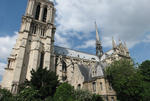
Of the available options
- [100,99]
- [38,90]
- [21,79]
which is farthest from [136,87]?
[21,79]

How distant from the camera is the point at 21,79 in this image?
93.7 ft

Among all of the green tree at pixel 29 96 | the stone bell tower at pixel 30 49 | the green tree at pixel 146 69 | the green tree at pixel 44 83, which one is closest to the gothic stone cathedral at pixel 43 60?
the stone bell tower at pixel 30 49

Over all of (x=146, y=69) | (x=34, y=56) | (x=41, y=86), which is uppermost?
(x=34, y=56)

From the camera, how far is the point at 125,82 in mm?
19422

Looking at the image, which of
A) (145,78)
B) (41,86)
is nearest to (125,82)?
(145,78)

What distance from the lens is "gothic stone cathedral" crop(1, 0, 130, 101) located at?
22.7 metres

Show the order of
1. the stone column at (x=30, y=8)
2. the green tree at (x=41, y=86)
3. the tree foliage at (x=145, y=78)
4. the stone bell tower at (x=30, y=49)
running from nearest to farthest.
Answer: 1. the tree foliage at (x=145, y=78)
2. the green tree at (x=41, y=86)
3. the stone bell tower at (x=30, y=49)
4. the stone column at (x=30, y=8)

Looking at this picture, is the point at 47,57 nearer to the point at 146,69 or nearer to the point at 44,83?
the point at 44,83

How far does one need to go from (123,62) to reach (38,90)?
17.3 meters

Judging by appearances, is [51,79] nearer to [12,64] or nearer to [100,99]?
[100,99]

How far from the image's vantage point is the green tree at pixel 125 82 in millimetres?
19203

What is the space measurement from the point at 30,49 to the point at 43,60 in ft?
16.8

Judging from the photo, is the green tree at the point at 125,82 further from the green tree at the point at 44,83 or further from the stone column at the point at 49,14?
the stone column at the point at 49,14

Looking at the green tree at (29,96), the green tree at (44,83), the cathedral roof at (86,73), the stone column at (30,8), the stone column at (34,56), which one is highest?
the stone column at (30,8)
